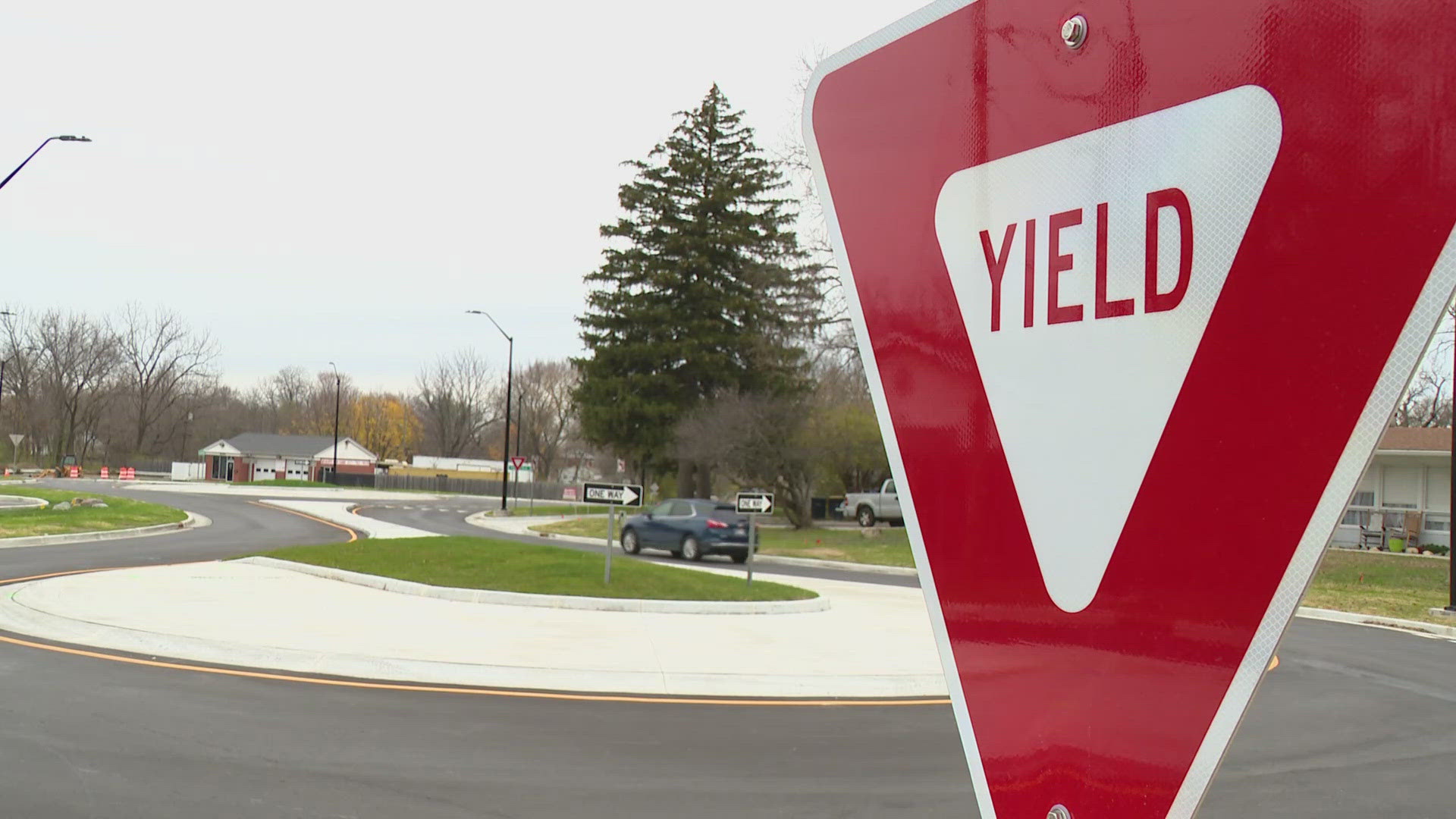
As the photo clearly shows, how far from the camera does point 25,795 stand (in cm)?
616

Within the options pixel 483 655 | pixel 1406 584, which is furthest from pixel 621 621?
pixel 1406 584

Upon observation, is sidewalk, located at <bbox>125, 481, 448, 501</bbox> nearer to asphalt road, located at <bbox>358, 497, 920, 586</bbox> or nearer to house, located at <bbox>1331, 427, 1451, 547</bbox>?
asphalt road, located at <bbox>358, 497, 920, 586</bbox>

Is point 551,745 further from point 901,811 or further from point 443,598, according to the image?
point 443,598

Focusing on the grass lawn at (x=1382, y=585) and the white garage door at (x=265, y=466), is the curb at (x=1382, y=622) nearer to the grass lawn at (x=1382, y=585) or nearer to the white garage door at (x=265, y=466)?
the grass lawn at (x=1382, y=585)

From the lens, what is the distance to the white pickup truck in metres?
43.4

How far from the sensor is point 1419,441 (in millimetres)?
34469

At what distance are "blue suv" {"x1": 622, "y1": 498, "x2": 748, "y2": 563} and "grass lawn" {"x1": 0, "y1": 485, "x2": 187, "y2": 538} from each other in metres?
13.9

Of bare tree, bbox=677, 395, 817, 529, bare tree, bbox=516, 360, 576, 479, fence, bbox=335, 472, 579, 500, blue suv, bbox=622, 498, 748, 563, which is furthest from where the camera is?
bare tree, bbox=516, 360, 576, 479

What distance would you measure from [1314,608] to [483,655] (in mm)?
15787

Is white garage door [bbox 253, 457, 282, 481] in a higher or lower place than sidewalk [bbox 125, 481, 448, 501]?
higher

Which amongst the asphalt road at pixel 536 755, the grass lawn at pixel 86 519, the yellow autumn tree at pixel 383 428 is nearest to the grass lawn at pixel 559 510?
the grass lawn at pixel 86 519

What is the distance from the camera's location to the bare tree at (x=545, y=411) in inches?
4414

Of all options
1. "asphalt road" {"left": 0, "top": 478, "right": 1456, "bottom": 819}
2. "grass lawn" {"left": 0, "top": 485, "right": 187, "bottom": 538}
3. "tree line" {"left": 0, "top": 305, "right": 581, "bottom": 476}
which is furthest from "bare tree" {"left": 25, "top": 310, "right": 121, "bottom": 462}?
"asphalt road" {"left": 0, "top": 478, "right": 1456, "bottom": 819}

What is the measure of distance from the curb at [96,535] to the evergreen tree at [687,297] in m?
17.9
